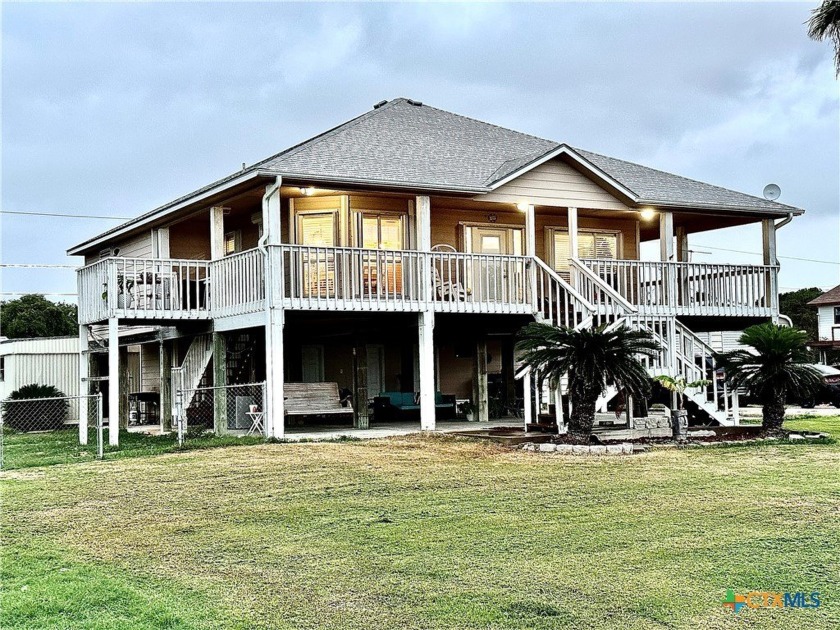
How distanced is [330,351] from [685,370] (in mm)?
9212

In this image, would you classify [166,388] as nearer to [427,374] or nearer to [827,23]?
[427,374]

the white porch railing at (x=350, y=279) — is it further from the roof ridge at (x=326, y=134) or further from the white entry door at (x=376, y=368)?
the white entry door at (x=376, y=368)

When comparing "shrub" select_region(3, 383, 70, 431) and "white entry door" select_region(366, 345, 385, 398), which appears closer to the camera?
"white entry door" select_region(366, 345, 385, 398)

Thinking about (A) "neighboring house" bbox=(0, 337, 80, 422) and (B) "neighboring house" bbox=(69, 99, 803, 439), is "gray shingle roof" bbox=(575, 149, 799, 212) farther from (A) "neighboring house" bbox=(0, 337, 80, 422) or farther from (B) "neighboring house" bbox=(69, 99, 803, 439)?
(A) "neighboring house" bbox=(0, 337, 80, 422)

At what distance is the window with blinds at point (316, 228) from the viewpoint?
21344 mm

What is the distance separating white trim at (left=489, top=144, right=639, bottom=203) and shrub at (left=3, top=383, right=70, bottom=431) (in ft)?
44.2

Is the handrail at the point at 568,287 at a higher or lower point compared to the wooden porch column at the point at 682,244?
lower

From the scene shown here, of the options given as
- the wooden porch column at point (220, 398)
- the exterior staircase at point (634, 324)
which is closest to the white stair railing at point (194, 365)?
the wooden porch column at point (220, 398)

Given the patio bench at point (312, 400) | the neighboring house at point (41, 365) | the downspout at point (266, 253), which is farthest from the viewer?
the neighboring house at point (41, 365)

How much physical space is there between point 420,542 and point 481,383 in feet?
45.7

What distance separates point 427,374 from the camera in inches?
745

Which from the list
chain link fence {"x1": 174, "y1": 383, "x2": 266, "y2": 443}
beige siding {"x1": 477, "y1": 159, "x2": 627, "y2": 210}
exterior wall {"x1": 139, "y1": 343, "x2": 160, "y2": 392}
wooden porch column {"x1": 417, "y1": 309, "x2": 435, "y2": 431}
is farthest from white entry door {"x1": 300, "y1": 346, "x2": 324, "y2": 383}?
beige siding {"x1": 477, "y1": 159, "x2": 627, "y2": 210}

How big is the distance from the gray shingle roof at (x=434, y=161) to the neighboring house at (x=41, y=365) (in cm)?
360

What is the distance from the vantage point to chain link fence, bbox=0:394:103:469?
53.1 feet
